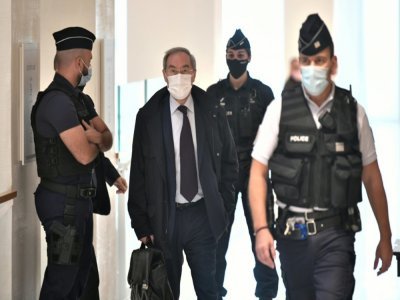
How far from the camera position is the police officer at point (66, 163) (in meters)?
4.71

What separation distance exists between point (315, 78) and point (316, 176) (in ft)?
1.36

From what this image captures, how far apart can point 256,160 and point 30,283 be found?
5.75 feet

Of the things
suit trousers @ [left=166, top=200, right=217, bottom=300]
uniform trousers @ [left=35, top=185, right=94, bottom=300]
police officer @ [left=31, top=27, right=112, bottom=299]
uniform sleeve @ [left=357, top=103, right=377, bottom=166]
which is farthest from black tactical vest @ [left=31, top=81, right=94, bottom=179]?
uniform sleeve @ [left=357, top=103, right=377, bottom=166]

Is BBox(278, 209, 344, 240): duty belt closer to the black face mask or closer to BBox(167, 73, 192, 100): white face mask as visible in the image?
BBox(167, 73, 192, 100): white face mask

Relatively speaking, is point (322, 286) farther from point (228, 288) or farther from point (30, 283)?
point (228, 288)

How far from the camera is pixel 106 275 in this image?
625 cm

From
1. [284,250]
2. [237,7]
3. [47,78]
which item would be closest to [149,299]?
[284,250]

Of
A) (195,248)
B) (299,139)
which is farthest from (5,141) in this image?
(299,139)

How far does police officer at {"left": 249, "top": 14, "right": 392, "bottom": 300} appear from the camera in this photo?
13.2ft

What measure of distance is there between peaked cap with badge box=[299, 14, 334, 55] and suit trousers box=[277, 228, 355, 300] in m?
0.77

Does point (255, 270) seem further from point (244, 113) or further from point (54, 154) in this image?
point (54, 154)

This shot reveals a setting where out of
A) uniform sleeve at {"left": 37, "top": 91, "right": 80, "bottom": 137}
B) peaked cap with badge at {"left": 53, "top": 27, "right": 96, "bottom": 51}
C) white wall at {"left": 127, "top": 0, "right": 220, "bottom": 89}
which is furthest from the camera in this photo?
white wall at {"left": 127, "top": 0, "right": 220, "bottom": 89}

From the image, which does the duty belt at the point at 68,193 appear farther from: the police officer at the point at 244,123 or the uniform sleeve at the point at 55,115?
the police officer at the point at 244,123

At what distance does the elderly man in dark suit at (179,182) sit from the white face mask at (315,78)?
1008mm
